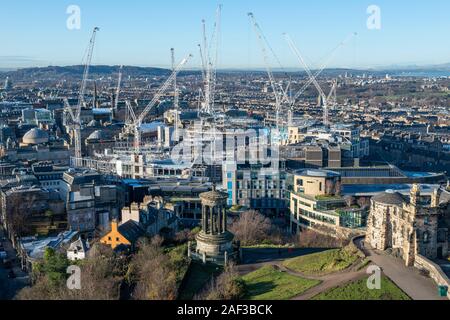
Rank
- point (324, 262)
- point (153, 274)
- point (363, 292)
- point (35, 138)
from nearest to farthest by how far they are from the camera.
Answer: point (363, 292), point (153, 274), point (324, 262), point (35, 138)

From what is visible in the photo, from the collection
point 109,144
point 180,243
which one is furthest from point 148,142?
point 180,243

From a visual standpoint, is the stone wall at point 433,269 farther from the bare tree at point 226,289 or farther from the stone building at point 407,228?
the bare tree at point 226,289

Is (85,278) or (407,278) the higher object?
(407,278)

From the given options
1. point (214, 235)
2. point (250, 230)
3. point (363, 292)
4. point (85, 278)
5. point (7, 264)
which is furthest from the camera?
point (250, 230)

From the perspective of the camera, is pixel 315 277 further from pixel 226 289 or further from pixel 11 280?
pixel 11 280

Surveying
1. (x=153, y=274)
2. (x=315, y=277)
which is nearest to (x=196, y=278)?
(x=153, y=274)
